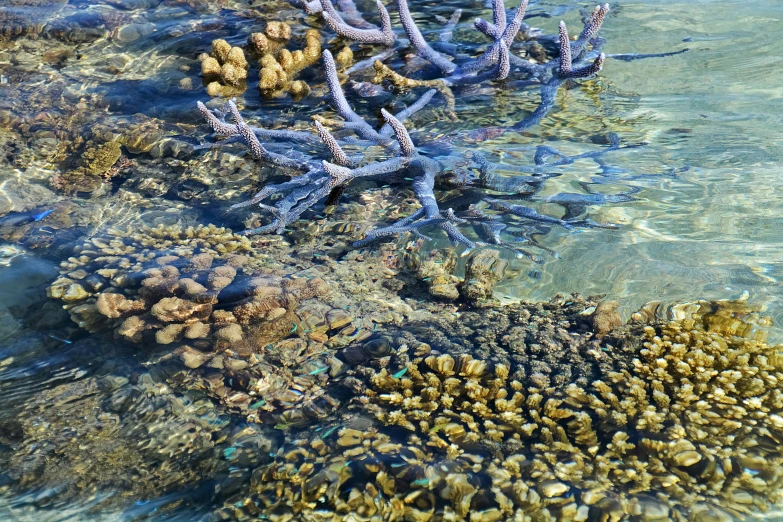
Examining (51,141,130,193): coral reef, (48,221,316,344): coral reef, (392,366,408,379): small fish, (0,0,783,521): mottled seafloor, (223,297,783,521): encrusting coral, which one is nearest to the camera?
(223,297,783,521): encrusting coral

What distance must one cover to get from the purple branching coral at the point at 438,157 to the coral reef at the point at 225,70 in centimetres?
43

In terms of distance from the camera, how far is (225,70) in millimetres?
5363

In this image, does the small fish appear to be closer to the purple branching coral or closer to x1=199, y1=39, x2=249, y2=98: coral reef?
the purple branching coral

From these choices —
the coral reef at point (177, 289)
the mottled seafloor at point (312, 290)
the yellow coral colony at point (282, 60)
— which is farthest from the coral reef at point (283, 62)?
the coral reef at point (177, 289)

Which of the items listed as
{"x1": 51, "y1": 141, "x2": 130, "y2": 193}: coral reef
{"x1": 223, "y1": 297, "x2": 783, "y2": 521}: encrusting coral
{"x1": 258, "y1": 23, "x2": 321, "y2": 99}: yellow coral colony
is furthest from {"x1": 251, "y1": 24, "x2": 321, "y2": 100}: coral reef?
{"x1": 223, "y1": 297, "x2": 783, "y2": 521}: encrusting coral

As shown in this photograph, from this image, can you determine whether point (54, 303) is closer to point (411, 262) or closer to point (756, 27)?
point (411, 262)

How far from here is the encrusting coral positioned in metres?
2.13

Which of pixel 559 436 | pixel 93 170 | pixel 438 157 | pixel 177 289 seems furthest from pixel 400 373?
pixel 93 170

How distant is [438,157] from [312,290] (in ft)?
4.94

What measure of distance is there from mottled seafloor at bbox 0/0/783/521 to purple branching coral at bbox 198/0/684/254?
129mm

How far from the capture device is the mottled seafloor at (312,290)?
7.75 ft

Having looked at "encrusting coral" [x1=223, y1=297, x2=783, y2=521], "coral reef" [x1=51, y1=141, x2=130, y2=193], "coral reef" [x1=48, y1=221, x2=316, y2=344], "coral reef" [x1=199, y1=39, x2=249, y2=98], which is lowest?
"encrusting coral" [x1=223, y1=297, x2=783, y2=521]

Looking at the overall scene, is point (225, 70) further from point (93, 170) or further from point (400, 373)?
point (400, 373)

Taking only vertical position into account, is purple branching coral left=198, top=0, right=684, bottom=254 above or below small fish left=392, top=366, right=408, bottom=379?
above
